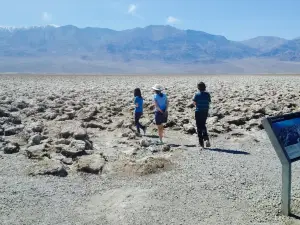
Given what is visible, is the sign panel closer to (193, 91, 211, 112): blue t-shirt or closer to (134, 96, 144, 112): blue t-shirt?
(193, 91, 211, 112): blue t-shirt

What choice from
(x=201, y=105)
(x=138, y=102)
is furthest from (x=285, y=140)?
(x=138, y=102)

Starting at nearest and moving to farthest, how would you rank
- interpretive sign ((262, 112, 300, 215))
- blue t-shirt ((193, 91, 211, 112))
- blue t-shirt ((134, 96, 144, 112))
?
interpretive sign ((262, 112, 300, 215)), blue t-shirt ((193, 91, 211, 112)), blue t-shirt ((134, 96, 144, 112))

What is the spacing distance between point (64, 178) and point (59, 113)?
7.31 meters

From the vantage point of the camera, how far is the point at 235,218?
5418 mm

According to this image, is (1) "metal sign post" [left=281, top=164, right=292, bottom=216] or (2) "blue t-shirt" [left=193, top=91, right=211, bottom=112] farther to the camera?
(2) "blue t-shirt" [left=193, top=91, right=211, bottom=112]

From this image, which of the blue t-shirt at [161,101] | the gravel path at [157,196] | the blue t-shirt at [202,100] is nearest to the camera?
the gravel path at [157,196]

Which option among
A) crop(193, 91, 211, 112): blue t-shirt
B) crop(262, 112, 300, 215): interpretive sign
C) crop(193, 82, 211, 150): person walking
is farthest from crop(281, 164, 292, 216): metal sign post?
crop(193, 91, 211, 112): blue t-shirt

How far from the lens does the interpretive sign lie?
507 cm

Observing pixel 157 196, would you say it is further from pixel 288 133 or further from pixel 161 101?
pixel 161 101

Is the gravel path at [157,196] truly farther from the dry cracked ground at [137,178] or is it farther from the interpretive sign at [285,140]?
the interpretive sign at [285,140]

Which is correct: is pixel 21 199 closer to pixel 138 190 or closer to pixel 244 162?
pixel 138 190

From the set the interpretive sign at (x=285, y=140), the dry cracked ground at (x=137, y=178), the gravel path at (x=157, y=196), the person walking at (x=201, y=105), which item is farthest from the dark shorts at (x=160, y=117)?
the interpretive sign at (x=285, y=140)

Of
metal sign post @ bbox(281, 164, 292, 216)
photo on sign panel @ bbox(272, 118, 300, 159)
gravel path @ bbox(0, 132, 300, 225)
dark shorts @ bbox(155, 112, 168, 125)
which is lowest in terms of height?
gravel path @ bbox(0, 132, 300, 225)

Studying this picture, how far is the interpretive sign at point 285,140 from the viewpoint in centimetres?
507
